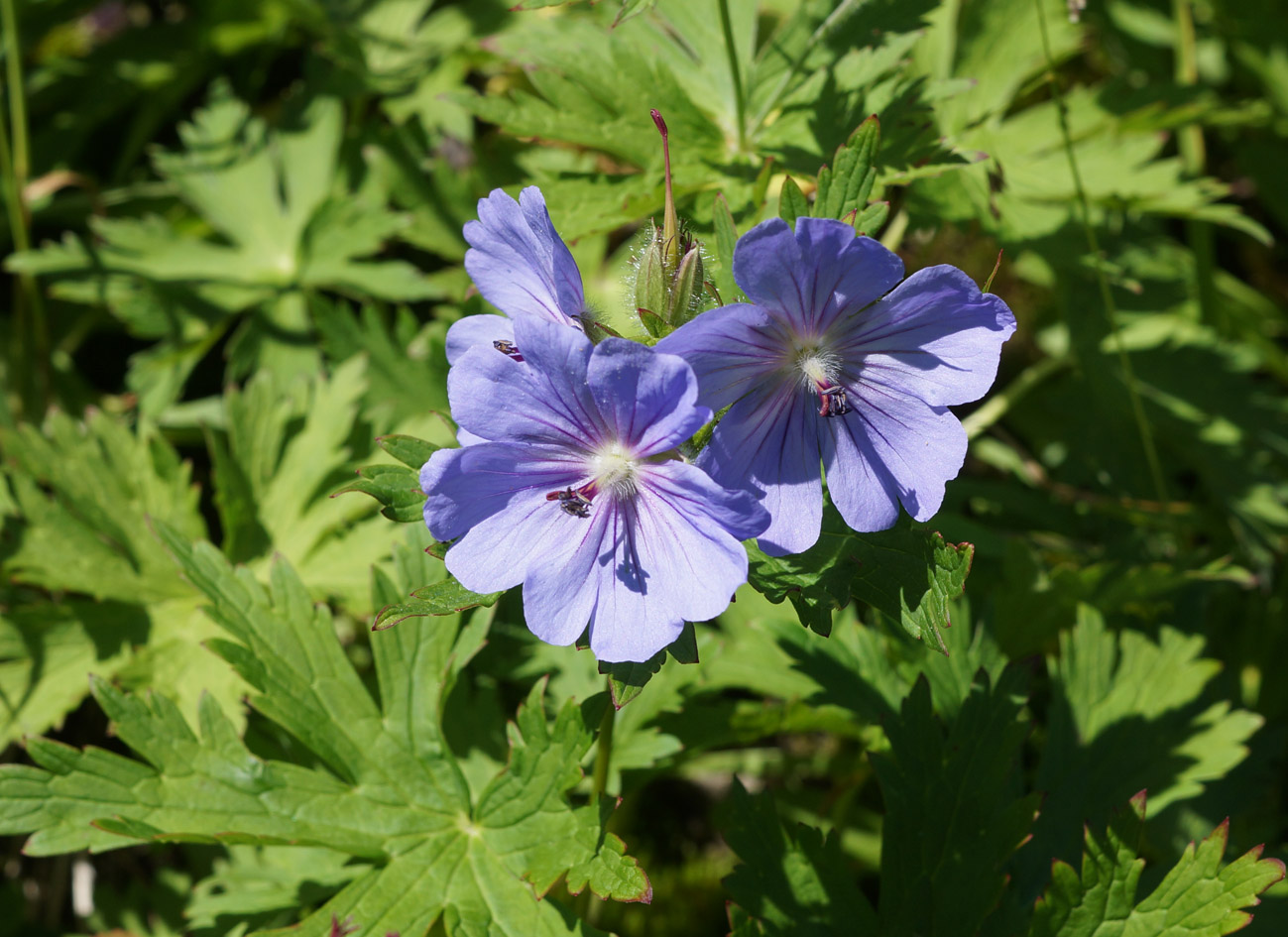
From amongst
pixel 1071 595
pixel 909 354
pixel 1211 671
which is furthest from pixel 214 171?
pixel 1211 671

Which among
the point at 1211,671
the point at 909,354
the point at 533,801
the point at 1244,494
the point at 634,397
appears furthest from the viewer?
the point at 1244,494

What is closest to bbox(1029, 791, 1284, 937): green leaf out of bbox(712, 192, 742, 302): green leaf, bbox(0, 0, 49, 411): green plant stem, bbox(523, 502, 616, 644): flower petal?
bbox(523, 502, 616, 644): flower petal

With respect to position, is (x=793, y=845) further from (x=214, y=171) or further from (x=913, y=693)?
(x=214, y=171)

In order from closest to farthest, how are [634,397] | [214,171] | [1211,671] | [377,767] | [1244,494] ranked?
[634,397]
[377,767]
[1211,671]
[1244,494]
[214,171]

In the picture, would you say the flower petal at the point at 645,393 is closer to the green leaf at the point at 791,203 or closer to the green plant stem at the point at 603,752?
the green leaf at the point at 791,203

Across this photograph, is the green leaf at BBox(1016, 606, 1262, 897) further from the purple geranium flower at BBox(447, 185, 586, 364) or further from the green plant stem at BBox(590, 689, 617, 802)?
the purple geranium flower at BBox(447, 185, 586, 364)

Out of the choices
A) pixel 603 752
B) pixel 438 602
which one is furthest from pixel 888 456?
pixel 603 752

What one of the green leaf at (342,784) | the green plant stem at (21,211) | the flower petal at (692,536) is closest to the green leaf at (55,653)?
the green leaf at (342,784)
